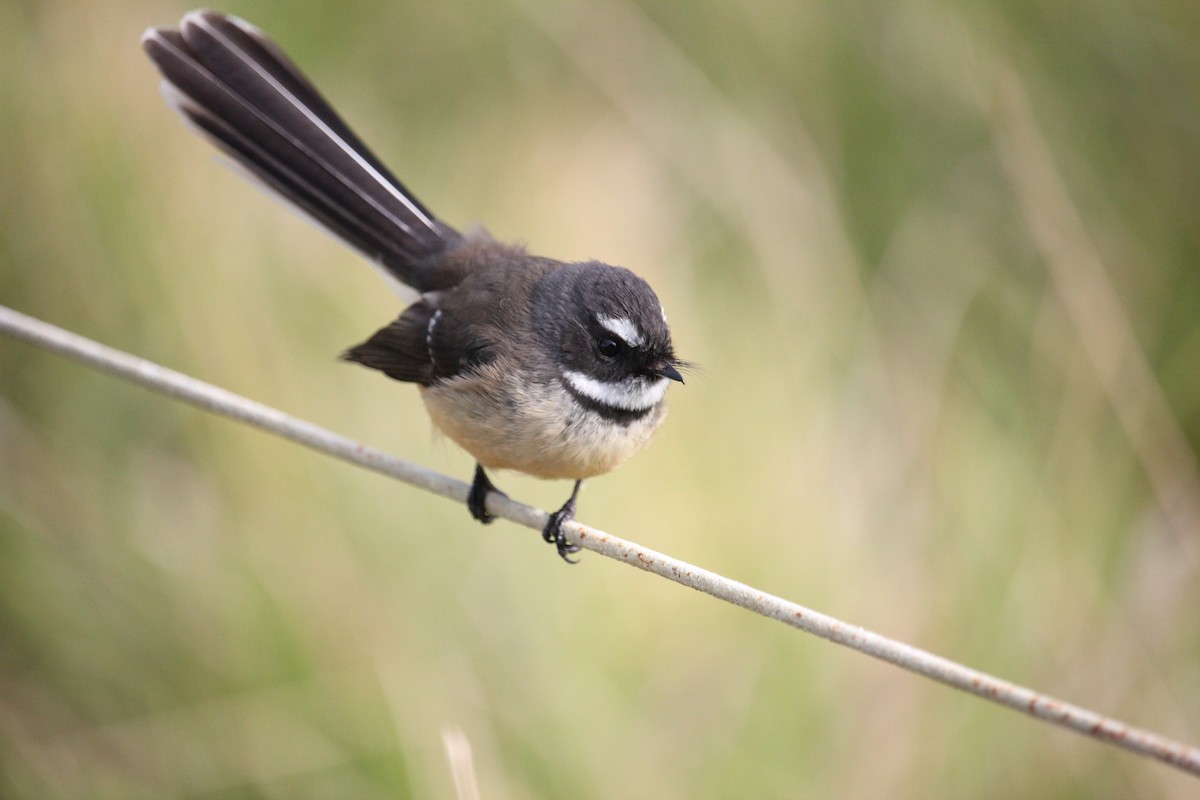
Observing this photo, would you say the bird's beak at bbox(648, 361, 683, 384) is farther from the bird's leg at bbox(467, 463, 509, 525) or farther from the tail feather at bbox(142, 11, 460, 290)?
the tail feather at bbox(142, 11, 460, 290)

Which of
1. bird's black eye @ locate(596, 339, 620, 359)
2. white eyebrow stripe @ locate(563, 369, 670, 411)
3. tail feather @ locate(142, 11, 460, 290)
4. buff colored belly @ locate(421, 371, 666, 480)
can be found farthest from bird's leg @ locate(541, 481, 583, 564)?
tail feather @ locate(142, 11, 460, 290)

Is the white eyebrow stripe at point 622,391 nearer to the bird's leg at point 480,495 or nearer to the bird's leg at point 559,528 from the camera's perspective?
the bird's leg at point 559,528

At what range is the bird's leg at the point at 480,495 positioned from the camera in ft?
9.44

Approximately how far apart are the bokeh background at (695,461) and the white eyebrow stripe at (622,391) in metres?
1.07

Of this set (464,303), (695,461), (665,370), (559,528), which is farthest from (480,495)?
(695,461)

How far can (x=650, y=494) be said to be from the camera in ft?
12.2

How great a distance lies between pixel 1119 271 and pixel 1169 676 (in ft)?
Answer: 5.24

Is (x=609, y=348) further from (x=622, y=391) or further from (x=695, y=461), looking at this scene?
(x=695, y=461)

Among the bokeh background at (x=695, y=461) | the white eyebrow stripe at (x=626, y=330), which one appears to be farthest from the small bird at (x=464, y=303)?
the bokeh background at (x=695, y=461)

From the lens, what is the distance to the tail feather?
2959 millimetres

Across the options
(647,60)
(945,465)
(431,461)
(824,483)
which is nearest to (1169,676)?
(945,465)

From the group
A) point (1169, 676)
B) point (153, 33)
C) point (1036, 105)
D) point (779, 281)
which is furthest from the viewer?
point (1036, 105)

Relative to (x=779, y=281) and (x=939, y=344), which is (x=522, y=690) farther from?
(x=939, y=344)

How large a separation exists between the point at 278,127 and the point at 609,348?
1.20 meters
